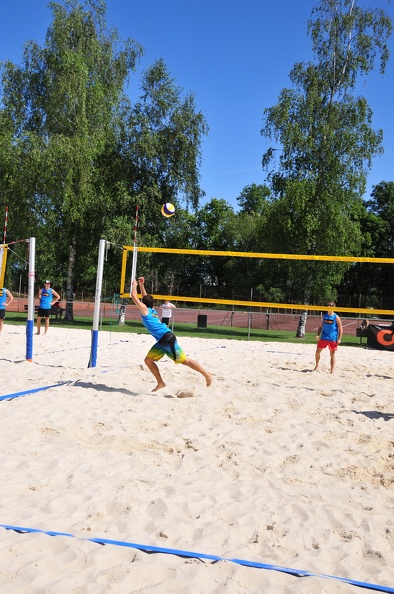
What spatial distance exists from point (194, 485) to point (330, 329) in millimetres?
5721

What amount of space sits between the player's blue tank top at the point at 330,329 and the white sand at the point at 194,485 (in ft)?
7.14

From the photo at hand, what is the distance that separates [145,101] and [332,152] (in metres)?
7.34

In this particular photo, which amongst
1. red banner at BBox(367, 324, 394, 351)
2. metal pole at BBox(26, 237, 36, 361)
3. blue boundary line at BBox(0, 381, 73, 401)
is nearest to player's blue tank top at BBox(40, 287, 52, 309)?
metal pole at BBox(26, 237, 36, 361)

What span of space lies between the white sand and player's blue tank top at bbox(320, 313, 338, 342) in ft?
7.14

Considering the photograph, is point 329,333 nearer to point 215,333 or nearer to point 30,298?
point 30,298

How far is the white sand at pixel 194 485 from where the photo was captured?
206 centimetres

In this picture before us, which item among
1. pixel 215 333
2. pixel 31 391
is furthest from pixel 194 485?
pixel 215 333

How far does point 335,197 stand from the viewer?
57.3ft

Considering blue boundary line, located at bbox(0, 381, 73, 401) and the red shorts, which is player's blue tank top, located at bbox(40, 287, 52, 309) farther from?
the red shorts

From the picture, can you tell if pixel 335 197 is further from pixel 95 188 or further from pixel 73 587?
pixel 73 587

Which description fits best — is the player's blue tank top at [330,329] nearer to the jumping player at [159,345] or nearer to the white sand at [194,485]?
the white sand at [194,485]

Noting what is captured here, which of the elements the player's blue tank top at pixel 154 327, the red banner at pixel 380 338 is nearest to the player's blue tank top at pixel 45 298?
the player's blue tank top at pixel 154 327

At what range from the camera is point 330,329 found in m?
8.27

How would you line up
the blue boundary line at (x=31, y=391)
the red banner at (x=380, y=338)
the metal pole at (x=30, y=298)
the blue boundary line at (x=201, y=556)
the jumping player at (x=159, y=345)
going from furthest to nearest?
the red banner at (x=380, y=338) < the metal pole at (x=30, y=298) < the jumping player at (x=159, y=345) < the blue boundary line at (x=31, y=391) < the blue boundary line at (x=201, y=556)
